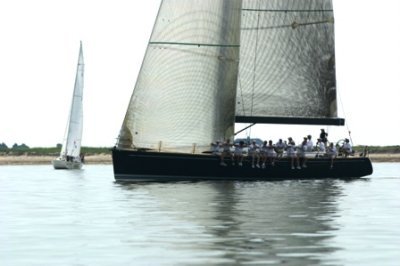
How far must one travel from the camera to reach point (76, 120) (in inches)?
3575

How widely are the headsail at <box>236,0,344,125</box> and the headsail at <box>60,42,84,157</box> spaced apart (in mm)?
38779

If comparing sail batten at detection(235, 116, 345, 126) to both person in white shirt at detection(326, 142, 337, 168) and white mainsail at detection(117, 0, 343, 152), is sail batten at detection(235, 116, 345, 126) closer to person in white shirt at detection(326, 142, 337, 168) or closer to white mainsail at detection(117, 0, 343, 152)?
white mainsail at detection(117, 0, 343, 152)

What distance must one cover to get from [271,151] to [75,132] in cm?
4312

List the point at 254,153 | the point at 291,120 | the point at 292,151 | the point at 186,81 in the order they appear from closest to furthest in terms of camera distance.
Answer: the point at 186,81
the point at 254,153
the point at 292,151
the point at 291,120

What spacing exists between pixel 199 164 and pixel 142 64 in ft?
18.1

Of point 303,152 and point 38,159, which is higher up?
point 38,159

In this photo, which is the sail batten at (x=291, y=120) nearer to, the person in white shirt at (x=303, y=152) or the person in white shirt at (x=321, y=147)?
the person in white shirt at (x=321, y=147)

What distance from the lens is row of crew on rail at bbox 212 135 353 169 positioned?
49.5 metres

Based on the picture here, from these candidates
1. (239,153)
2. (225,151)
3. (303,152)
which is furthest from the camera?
(303,152)

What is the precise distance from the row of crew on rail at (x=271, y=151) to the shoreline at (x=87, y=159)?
69094 mm

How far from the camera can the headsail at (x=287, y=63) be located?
52.4 metres

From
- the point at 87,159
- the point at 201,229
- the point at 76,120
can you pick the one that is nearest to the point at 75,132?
the point at 76,120

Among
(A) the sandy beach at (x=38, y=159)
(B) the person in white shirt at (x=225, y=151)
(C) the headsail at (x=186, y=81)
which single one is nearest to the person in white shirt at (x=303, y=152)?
(C) the headsail at (x=186, y=81)

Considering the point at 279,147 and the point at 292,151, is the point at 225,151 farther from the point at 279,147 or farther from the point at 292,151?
the point at 292,151
